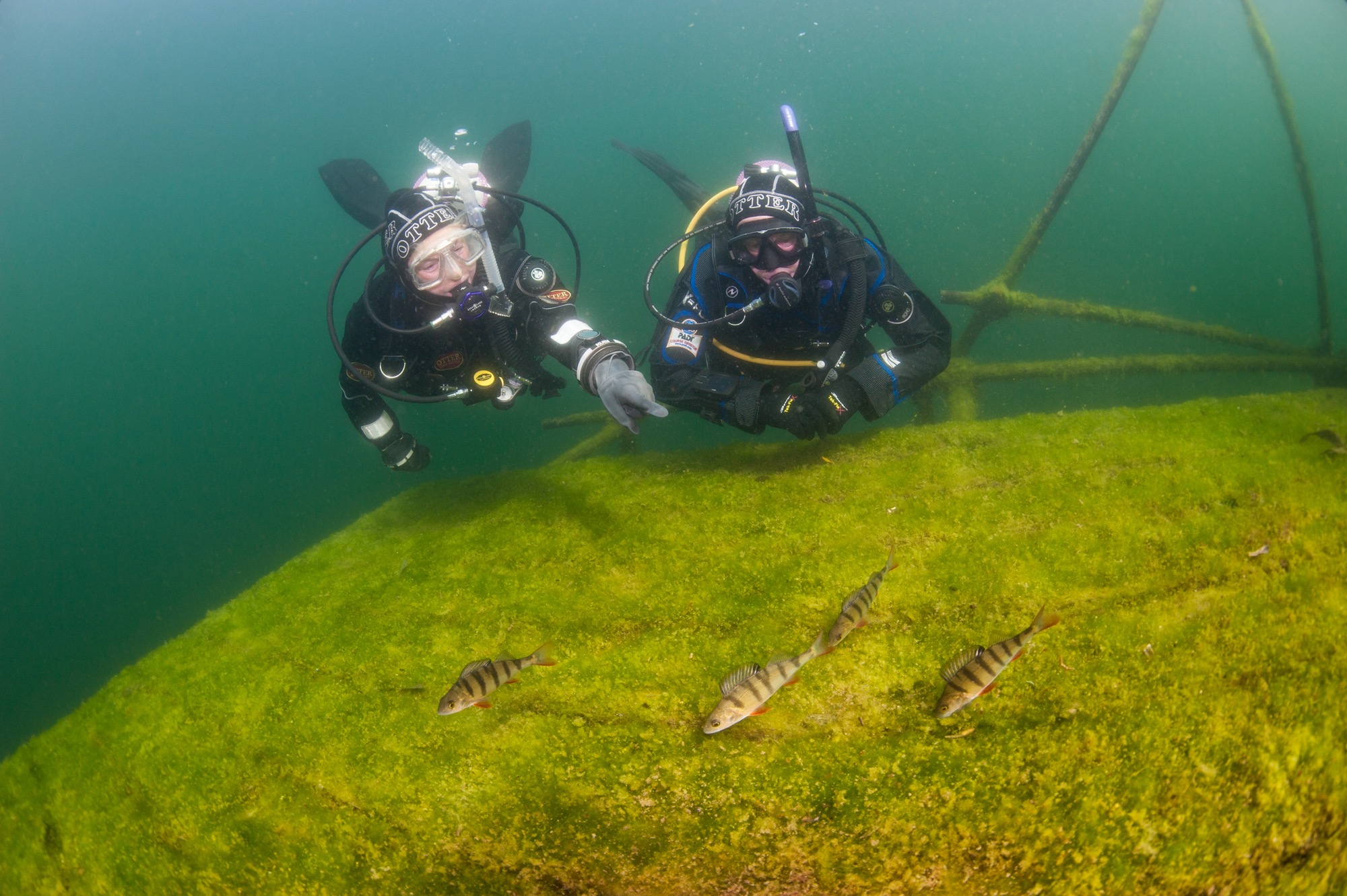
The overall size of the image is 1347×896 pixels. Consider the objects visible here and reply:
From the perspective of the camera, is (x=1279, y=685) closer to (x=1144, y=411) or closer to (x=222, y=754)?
(x=1144, y=411)

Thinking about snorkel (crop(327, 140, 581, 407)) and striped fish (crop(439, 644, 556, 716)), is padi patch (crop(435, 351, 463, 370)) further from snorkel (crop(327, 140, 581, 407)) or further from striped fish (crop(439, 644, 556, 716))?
striped fish (crop(439, 644, 556, 716))

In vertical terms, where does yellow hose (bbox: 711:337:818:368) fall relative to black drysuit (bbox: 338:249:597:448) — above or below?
below

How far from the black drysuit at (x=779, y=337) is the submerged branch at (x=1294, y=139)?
7.87 metres

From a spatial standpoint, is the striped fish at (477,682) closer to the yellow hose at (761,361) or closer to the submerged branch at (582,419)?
the yellow hose at (761,361)

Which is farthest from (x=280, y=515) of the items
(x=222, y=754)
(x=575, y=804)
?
(x=575, y=804)

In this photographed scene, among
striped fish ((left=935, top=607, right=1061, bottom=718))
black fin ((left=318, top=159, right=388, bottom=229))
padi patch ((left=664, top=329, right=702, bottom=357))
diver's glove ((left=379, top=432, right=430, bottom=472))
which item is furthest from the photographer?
black fin ((left=318, top=159, right=388, bottom=229))

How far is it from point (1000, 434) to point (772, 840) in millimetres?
3274

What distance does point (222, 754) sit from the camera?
2807mm

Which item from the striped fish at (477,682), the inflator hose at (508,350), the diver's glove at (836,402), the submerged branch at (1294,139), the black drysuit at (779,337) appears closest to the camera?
the striped fish at (477,682)

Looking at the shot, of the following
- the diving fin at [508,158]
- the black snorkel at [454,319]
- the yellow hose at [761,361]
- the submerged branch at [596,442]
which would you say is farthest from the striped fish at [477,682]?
the diving fin at [508,158]

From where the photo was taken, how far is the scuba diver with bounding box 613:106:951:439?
4539 mm

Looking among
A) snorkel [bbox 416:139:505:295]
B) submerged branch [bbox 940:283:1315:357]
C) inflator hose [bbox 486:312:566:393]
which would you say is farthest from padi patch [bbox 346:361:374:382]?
submerged branch [bbox 940:283:1315:357]

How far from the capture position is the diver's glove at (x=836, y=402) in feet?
14.4

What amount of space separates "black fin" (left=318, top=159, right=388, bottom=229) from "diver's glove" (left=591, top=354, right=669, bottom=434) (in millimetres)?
6748
